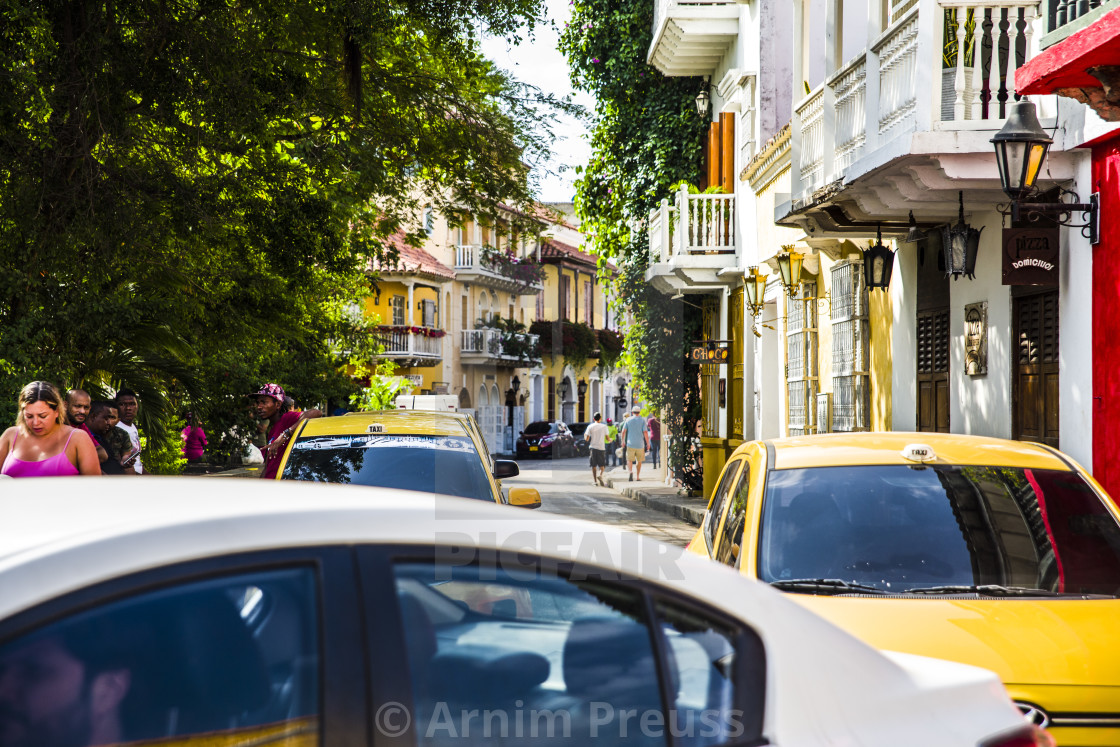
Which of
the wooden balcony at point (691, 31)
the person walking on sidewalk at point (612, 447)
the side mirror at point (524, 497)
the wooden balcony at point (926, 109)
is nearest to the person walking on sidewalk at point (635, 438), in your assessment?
the wooden balcony at point (691, 31)

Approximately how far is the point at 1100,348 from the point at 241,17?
8860 millimetres

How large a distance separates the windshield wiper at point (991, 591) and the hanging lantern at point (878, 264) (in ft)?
27.6

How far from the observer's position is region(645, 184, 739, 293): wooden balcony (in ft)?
70.3

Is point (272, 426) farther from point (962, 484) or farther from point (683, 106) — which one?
point (683, 106)

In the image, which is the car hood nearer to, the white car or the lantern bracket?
the white car

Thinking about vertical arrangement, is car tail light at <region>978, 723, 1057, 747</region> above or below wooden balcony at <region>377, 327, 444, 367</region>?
below

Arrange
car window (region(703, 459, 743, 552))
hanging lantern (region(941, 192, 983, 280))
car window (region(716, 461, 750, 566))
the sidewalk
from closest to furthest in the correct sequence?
1. car window (region(716, 461, 750, 566))
2. car window (region(703, 459, 743, 552))
3. hanging lantern (region(941, 192, 983, 280))
4. the sidewalk

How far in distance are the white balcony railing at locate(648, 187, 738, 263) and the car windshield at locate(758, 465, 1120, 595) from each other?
53.4ft

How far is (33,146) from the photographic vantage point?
11109 mm

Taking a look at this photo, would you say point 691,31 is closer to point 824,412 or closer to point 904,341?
point 824,412

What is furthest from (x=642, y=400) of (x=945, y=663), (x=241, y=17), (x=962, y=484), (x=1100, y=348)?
(x=945, y=663)

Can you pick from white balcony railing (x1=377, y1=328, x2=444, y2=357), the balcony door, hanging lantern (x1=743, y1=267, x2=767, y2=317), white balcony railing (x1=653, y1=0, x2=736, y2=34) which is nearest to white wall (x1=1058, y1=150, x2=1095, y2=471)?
the balcony door

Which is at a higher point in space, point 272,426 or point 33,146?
point 33,146

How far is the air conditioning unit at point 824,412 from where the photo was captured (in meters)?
16.1
